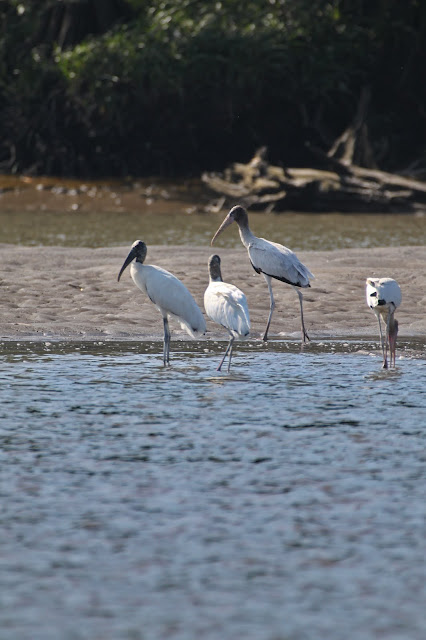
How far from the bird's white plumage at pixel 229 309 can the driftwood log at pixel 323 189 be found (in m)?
14.0

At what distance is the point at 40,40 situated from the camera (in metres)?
26.3

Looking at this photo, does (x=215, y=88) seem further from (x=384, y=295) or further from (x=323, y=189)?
(x=384, y=295)

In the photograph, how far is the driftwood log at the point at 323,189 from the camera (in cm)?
2214

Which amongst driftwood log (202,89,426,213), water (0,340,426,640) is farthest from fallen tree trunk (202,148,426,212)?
water (0,340,426,640)

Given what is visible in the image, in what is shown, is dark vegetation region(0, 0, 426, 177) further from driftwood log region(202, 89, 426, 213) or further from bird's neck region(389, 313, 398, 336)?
bird's neck region(389, 313, 398, 336)

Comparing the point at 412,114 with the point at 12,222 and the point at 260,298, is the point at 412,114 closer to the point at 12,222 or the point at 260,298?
the point at 12,222

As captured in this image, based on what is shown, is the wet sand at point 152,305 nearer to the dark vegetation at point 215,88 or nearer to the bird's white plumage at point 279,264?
the bird's white plumage at point 279,264

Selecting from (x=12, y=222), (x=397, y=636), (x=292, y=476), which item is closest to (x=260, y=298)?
(x=292, y=476)

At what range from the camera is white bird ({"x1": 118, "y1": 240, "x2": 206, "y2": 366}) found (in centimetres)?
869

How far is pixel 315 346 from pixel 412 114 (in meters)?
17.3

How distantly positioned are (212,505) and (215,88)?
796 inches

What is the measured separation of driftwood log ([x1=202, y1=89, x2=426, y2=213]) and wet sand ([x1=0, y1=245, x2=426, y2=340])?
7.98 m

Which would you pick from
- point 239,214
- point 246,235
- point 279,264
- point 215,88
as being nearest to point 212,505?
point 279,264

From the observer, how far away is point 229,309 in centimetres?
816
